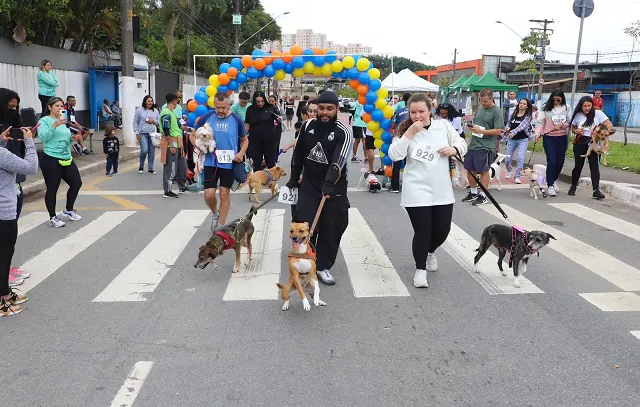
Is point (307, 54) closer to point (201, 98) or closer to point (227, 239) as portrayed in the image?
point (201, 98)

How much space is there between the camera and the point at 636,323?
4.71 meters

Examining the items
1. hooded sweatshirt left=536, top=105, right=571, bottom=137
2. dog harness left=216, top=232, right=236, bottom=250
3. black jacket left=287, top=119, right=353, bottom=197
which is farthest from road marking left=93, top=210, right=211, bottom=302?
hooded sweatshirt left=536, top=105, right=571, bottom=137

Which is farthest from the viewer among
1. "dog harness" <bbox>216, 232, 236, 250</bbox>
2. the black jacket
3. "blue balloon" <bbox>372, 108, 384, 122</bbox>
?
"blue balloon" <bbox>372, 108, 384, 122</bbox>

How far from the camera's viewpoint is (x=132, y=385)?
3680 millimetres

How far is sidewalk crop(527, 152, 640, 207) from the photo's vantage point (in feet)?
33.6

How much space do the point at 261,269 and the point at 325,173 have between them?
1.43m

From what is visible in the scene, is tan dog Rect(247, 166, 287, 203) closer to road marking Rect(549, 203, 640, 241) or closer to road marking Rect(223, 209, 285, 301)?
road marking Rect(223, 209, 285, 301)

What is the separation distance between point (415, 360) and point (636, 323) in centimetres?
203

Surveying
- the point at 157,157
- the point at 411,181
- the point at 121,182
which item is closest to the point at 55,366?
the point at 411,181

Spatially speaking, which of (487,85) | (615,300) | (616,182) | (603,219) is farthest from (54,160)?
(487,85)

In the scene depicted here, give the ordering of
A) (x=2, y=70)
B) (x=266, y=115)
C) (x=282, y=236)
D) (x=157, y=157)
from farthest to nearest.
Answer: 1. (x=157, y=157)
2. (x=2, y=70)
3. (x=266, y=115)
4. (x=282, y=236)

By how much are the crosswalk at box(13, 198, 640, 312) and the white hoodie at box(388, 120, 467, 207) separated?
0.91 metres

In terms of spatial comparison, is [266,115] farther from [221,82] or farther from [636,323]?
[636,323]

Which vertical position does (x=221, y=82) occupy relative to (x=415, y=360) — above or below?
above
